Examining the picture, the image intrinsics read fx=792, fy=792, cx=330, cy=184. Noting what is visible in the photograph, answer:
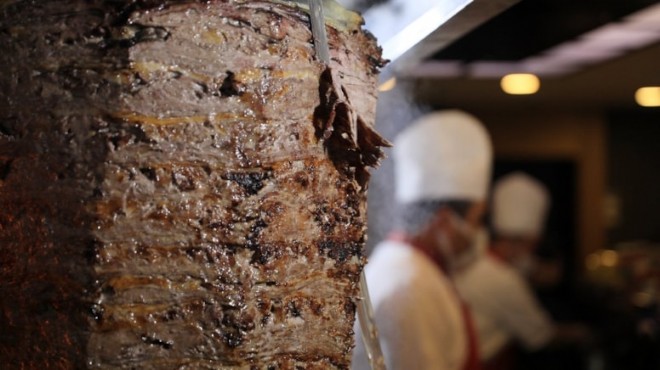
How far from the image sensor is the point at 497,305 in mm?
4945

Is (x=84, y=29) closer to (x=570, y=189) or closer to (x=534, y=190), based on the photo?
(x=534, y=190)

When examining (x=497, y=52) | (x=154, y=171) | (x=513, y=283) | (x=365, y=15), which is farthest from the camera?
(x=513, y=283)

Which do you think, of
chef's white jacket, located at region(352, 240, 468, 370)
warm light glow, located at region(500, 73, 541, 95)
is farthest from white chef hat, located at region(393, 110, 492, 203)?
warm light glow, located at region(500, 73, 541, 95)

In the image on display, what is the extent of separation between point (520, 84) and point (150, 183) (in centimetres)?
771

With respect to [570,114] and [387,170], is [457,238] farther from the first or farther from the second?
[570,114]

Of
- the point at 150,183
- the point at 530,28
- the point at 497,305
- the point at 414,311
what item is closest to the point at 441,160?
the point at 414,311

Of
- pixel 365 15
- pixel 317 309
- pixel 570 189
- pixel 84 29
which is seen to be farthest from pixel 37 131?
pixel 570 189

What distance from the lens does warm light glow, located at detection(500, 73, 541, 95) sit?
7689mm

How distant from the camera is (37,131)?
3.07ft

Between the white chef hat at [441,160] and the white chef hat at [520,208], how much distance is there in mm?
2974

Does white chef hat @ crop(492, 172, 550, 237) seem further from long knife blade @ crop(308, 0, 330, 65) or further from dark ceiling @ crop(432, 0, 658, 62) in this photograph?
long knife blade @ crop(308, 0, 330, 65)

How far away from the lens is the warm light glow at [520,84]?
7689 mm

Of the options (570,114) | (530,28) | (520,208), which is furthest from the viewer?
(570,114)

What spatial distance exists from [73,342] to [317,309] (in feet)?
0.99
